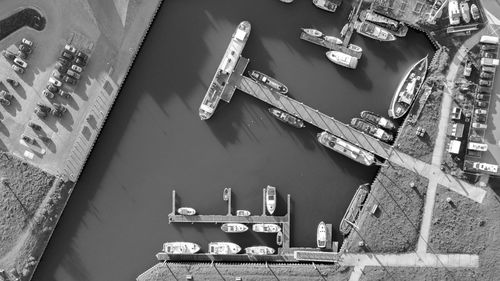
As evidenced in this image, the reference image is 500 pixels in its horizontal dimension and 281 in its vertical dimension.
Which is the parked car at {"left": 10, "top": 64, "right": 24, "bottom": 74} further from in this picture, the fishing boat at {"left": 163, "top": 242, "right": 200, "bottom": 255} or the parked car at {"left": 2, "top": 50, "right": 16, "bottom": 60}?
the fishing boat at {"left": 163, "top": 242, "right": 200, "bottom": 255}

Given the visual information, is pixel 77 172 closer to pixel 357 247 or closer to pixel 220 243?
pixel 220 243

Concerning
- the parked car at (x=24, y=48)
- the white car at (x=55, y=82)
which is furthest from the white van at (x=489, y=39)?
the parked car at (x=24, y=48)

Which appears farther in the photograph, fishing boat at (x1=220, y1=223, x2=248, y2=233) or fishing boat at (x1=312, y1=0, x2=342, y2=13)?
fishing boat at (x1=220, y1=223, x2=248, y2=233)

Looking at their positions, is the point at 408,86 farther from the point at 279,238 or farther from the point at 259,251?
the point at 259,251

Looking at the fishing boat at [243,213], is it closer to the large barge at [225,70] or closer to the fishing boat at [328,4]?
the large barge at [225,70]

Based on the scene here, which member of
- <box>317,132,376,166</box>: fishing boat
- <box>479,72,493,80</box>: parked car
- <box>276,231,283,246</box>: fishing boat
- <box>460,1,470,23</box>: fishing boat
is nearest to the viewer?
<box>479,72,493,80</box>: parked car

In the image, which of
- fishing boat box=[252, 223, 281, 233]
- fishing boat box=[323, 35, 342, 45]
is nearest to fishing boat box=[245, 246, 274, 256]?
fishing boat box=[252, 223, 281, 233]

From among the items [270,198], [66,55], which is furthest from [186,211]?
[66,55]
